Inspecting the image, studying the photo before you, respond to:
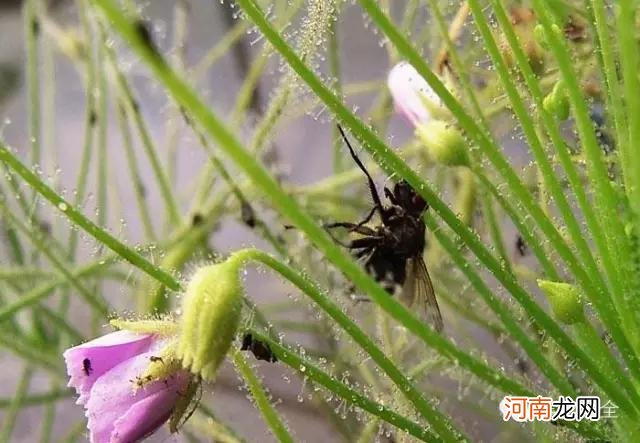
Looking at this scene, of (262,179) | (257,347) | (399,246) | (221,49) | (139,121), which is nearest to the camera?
(262,179)

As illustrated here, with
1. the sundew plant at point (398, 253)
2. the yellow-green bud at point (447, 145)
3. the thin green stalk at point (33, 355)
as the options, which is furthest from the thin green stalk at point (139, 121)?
the yellow-green bud at point (447, 145)

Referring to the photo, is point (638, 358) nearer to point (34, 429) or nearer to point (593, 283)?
point (593, 283)

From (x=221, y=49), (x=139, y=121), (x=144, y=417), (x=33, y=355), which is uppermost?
(x=221, y=49)

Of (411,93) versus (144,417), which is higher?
(411,93)

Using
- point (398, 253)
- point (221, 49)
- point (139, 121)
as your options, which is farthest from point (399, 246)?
point (221, 49)

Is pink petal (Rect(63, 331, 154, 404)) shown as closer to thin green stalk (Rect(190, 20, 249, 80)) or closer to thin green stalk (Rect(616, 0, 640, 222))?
thin green stalk (Rect(616, 0, 640, 222))

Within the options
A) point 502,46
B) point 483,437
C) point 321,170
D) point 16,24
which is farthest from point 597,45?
point 16,24

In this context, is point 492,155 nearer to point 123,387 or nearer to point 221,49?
point 123,387

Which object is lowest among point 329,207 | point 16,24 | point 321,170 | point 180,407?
point 180,407
